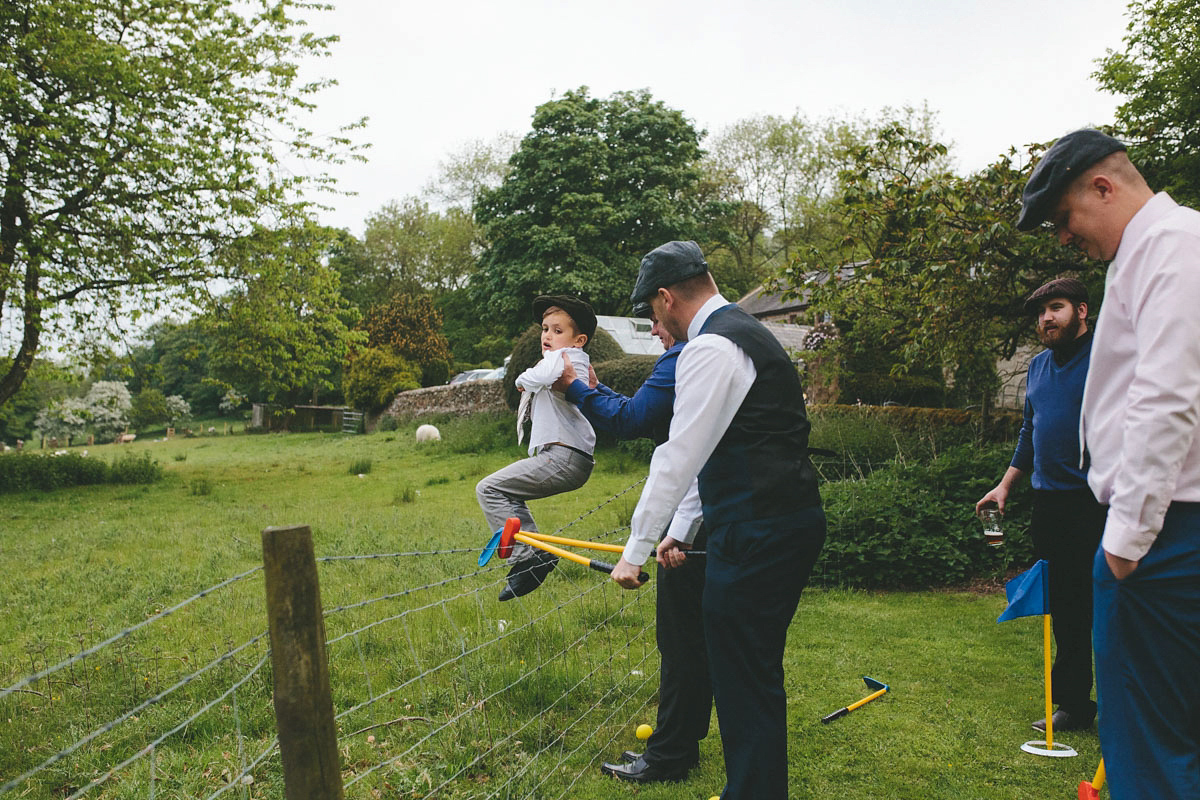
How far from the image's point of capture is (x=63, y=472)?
15.5 m

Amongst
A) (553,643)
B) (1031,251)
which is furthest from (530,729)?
(1031,251)

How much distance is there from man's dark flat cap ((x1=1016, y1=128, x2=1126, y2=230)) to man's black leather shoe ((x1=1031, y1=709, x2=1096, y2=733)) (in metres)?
3.06

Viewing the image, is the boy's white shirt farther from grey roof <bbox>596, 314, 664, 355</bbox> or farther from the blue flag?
grey roof <bbox>596, 314, 664, 355</bbox>

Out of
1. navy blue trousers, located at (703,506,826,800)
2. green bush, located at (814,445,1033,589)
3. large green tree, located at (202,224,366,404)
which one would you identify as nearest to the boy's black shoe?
navy blue trousers, located at (703,506,826,800)

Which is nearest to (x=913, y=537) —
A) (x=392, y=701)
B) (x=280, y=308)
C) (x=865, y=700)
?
(x=865, y=700)

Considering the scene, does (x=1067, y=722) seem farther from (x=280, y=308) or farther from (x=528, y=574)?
(x=280, y=308)

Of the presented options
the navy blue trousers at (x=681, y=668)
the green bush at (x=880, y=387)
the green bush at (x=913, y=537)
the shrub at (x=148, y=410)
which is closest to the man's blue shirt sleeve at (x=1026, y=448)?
the navy blue trousers at (x=681, y=668)

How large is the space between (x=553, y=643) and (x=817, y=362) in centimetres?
999

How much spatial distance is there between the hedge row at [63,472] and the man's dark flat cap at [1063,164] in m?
16.8

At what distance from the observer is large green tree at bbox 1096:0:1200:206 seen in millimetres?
8461

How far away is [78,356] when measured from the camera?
1612cm

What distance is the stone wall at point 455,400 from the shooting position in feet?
76.9

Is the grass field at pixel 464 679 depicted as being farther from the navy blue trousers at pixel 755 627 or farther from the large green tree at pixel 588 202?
the large green tree at pixel 588 202

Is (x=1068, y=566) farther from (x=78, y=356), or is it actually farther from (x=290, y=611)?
(x=78, y=356)
